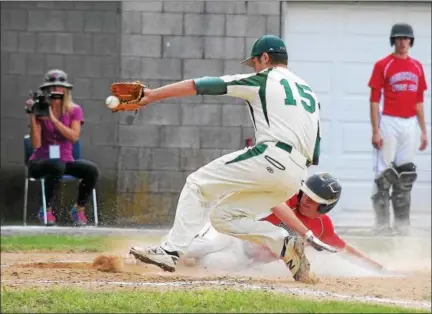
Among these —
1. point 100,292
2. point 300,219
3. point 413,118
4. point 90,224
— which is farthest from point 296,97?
point 413,118

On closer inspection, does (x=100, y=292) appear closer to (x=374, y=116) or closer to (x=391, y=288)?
(x=391, y=288)

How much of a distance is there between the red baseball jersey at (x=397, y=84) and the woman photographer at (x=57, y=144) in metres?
3.11

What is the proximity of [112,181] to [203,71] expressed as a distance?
1.63 meters

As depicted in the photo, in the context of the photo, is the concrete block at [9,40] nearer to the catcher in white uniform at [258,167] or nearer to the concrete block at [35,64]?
the concrete block at [35,64]

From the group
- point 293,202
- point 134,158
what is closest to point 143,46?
point 134,158

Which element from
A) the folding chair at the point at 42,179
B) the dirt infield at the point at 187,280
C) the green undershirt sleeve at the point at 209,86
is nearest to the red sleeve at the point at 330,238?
the dirt infield at the point at 187,280

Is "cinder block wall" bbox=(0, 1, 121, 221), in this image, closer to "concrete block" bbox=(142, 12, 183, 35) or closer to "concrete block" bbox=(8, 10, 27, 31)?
"concrete block" bbox=(8, 10, 27, 31)

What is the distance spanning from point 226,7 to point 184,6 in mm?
485

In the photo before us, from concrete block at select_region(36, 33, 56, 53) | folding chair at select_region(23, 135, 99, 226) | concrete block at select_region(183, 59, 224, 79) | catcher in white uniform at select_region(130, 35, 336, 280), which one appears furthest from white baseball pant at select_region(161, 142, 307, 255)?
concrete block at select_region(36, 33, 56, 53)

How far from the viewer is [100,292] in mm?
8086

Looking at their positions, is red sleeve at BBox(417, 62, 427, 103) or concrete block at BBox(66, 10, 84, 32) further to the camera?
concrete block at BBox(66, 10, 84, 32)

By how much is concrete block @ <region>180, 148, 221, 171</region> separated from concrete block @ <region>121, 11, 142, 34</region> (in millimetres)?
1488

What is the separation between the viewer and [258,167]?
8930 millimetres

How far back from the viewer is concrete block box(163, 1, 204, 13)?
14.2 m
